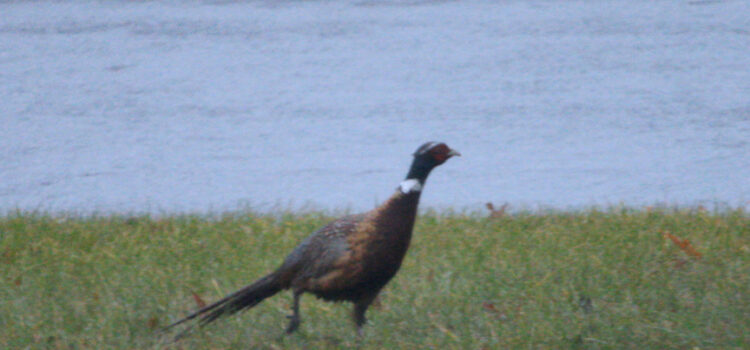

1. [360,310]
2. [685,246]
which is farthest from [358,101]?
[360,310]

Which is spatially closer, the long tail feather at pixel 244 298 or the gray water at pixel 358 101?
the long tail feather at pixel 244 298

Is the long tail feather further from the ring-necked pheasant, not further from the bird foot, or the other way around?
the bird foot

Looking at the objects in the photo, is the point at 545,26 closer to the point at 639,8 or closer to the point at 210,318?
the point at 639,8

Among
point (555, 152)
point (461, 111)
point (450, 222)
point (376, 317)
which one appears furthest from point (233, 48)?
point (376, 317)

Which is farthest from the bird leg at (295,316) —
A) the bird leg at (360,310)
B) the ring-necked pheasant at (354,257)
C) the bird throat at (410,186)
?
the bird throat at (410,186)

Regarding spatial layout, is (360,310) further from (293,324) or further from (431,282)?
(431,282)

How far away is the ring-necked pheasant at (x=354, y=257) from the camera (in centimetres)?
450

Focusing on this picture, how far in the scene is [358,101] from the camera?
31.0 ft

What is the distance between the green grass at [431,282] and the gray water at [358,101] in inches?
30.5

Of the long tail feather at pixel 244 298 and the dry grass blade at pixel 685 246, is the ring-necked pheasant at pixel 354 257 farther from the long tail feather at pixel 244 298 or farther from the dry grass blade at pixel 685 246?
the dry grass blade at pixel 685 246

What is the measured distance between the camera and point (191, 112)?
9312mm

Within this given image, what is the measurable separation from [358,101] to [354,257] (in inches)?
198

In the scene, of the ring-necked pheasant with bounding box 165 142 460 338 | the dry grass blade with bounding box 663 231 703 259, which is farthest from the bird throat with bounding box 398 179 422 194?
the dry grass blade with bounding box 663 231 703 259

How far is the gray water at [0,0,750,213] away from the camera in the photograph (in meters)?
7.86
